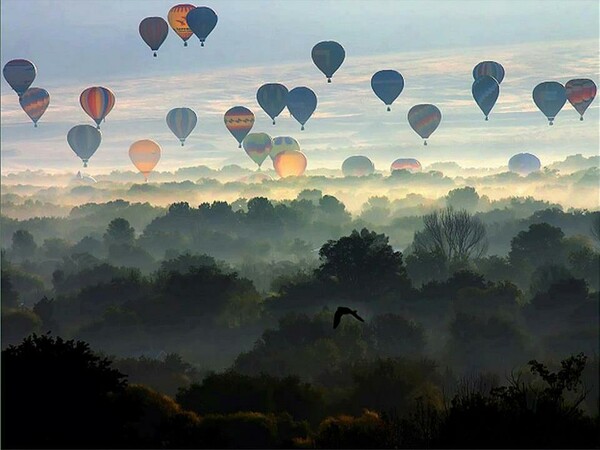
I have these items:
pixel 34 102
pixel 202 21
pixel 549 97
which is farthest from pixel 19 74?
pixel 549 97

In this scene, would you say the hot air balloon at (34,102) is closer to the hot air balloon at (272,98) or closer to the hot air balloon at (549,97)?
the hot air balloon at (272,98)

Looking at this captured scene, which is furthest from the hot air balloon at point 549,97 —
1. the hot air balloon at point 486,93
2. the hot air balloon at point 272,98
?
the hot air balloon at point 272,98

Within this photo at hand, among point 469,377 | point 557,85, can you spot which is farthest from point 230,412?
point 557,85

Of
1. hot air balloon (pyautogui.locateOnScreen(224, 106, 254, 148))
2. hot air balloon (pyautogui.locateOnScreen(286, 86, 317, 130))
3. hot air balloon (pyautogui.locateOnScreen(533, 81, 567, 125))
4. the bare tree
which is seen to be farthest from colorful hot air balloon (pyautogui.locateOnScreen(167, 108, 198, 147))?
hot air balloon (pyautogui.locateOnScreen(533, 81, 567, 125))

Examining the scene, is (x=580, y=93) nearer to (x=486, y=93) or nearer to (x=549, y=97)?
(x=549, y=97)

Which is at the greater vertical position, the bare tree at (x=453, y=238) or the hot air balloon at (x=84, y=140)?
the hot air balloon at (x=84, y=140)

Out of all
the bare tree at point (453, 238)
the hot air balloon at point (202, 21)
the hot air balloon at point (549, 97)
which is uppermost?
the hot air balloon at point (202, 21)

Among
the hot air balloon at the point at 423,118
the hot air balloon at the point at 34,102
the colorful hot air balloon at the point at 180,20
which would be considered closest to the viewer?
the colorful hot air balloon at the point at 180,20
